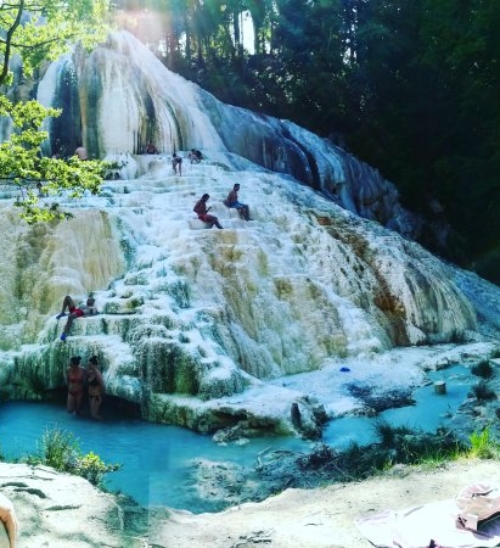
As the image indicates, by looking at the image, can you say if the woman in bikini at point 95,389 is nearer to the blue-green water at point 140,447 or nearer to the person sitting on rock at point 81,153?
the blue-green water at point 140,447

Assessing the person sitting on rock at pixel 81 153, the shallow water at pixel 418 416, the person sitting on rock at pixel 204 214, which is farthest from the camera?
the person sitting on rock at pixel 81 153

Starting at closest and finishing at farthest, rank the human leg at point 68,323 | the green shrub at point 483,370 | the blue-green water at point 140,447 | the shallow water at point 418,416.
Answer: the blue-green water at point 140,447 → the shallow water at point 418,416 → the human leg at point 68,323 → the green shrub at point 483,370

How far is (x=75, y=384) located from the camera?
333 inches

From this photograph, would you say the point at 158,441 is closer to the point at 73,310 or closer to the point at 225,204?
the point at 73,310

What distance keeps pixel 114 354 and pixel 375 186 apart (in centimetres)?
1616

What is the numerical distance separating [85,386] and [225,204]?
5.80m

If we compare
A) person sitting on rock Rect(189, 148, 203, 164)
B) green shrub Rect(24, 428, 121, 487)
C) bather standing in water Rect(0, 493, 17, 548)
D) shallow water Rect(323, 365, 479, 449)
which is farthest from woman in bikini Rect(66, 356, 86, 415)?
person sitting on rock Rect(189, 148, 203, 164)

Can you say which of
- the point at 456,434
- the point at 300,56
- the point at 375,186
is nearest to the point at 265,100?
the point at 300,56

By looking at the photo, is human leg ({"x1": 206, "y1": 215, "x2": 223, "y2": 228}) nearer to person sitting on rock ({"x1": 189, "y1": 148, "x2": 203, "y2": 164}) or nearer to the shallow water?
person sitting on rock ({"x1": 189, "y1": 148, "x2": 203, "y2": 164})

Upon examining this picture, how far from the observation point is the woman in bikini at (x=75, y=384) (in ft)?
27.8

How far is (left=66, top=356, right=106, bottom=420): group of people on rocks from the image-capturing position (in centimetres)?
844

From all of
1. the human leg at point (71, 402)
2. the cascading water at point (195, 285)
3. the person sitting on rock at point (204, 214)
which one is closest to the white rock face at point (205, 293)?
the cascading water at point (195, 285)

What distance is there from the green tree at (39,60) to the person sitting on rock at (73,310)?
2.47 metres

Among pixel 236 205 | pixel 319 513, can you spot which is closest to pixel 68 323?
pixel 236 205
